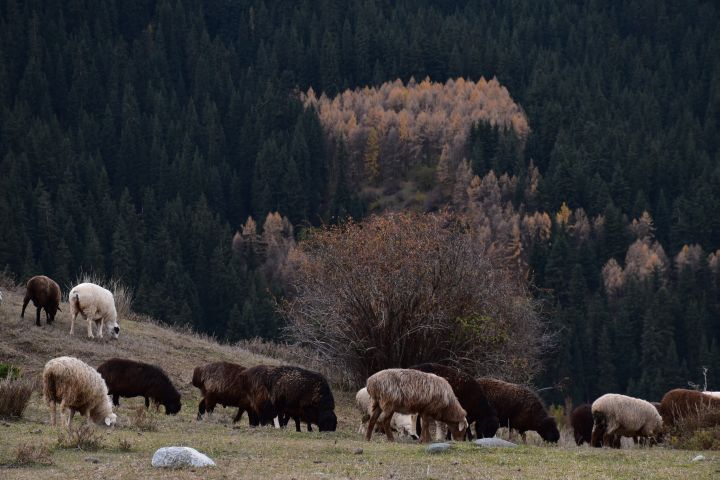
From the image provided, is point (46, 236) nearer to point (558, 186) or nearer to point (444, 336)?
point (558, 186)

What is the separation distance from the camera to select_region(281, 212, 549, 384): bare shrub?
29922 millimetres

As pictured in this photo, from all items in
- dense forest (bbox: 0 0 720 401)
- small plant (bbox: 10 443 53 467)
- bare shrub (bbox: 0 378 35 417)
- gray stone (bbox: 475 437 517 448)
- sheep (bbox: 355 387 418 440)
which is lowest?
small plant (bbox: 10 443 53 467)

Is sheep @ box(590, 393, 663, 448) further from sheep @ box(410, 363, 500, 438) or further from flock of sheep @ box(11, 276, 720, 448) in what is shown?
sheep @ box(410, 363, 500, 438)

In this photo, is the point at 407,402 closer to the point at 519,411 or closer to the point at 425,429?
→ the point at 425,429

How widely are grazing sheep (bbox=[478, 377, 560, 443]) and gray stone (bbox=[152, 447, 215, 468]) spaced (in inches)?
364

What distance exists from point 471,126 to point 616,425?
160 metres

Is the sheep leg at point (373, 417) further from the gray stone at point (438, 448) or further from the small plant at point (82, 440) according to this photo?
the small plant at point (82, 440)

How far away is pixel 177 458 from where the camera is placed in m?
14.0

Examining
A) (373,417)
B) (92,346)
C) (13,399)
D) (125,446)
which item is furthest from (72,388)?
(92,346)

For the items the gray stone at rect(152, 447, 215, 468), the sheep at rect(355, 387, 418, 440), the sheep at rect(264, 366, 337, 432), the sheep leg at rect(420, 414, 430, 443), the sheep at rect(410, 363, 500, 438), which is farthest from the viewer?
the sheep at rect(355, 387, 418, 440)

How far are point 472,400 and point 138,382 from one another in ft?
22.4

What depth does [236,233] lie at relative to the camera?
164 metres

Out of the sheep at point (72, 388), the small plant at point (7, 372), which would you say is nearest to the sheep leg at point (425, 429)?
the sheep at point (72, 388)

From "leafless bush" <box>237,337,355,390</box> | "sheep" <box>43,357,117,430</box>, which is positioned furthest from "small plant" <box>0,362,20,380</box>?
"leafless bush" <box>237,337,355,390</box>
